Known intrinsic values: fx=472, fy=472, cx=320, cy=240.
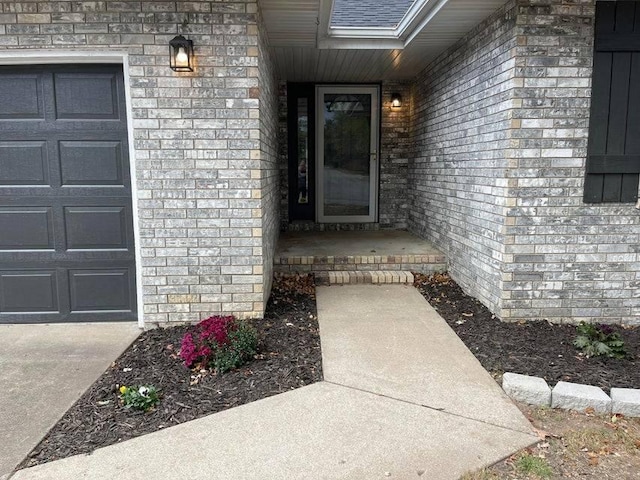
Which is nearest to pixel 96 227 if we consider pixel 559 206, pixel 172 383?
pixel 172 383

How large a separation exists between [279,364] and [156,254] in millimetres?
1471

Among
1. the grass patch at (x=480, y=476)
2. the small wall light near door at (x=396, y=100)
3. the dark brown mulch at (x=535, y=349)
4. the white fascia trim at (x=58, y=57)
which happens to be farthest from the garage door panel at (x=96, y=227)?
the small wall light near door at (x=396, y=100)

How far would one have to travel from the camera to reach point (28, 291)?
4.09 m

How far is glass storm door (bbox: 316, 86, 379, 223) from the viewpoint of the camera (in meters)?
7.54

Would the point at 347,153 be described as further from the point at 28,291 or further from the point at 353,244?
the point at 28,291

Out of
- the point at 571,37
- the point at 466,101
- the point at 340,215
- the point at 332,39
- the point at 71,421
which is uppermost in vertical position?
the point at 332,39

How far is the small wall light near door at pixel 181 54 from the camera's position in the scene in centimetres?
355

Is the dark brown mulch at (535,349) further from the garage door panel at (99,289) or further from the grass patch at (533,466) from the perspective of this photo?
the garage door panel at (99,289)

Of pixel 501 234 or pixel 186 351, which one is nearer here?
pixel 186 351

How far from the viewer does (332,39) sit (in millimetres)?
5266

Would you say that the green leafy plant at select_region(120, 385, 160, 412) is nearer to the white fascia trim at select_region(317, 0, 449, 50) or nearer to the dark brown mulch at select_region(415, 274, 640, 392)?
the dark brown mulch at select_region(415, 274, 640, 392)

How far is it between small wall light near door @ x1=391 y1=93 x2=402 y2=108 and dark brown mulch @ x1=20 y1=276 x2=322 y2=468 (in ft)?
14.4

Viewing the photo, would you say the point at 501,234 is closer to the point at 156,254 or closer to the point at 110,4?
the point at 156,254

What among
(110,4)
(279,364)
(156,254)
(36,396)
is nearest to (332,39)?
(110,4)
